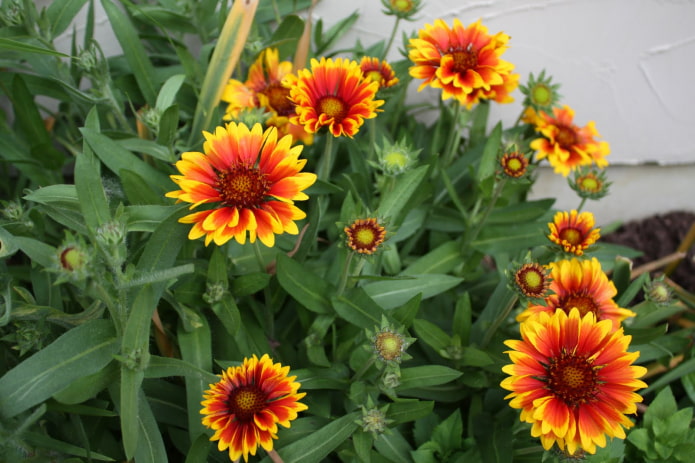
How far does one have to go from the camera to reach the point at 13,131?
128 centimetres

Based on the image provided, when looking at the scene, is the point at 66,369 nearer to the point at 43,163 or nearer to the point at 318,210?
the point at 318,210

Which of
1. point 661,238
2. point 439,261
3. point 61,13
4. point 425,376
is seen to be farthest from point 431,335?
point 661,238

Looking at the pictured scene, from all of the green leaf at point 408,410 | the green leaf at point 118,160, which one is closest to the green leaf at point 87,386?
the green leaf at point 118,160

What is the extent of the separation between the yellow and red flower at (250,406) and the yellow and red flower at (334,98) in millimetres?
386

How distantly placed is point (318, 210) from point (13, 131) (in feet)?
2.56

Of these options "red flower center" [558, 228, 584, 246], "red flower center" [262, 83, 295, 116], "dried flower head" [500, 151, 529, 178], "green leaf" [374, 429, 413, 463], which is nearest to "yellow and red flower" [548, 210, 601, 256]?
"red flower center" [558, 228, 584, 246]

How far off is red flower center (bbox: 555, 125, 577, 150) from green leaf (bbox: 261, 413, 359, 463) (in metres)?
0.77

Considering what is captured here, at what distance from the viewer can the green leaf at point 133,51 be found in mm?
1183

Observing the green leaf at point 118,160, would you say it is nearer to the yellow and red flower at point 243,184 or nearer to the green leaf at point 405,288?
the yellow and red flower at point 243,184

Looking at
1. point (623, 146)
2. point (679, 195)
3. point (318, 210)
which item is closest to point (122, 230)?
point (318, 210)

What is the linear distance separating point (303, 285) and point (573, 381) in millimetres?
460

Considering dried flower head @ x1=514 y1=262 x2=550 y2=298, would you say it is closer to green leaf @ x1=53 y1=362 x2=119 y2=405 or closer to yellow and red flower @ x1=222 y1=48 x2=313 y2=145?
yellow and red flower @ x1=222 y1=48 x2=313 y2=145

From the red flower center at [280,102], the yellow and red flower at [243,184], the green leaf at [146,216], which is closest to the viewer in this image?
the yellow and red flower at [243,184]

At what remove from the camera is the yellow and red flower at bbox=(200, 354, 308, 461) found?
770 millimetres
